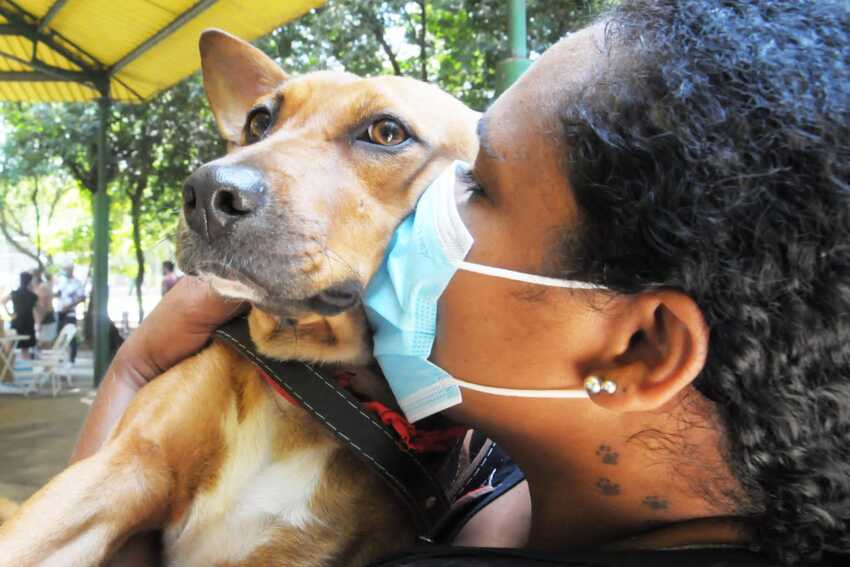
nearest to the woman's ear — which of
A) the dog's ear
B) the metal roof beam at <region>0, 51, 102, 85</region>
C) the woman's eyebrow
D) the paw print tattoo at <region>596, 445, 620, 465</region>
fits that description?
the paw print tattoo at <region>596, 445, 620, 465</region>

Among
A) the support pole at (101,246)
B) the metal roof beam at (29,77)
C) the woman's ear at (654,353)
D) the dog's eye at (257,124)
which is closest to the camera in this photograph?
the woman's ear at (654,353)

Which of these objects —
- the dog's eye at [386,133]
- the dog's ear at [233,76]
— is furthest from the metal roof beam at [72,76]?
Result: the dog's eye at [386,133]

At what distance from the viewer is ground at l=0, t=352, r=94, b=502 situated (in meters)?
6.76

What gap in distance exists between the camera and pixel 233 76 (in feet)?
9.28

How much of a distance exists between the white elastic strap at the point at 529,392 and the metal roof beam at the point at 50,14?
7.21 m

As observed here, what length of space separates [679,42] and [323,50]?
1049cm

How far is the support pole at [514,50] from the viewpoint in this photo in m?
3.15

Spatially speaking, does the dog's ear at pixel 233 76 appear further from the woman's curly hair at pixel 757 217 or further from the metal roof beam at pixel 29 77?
the metal roof beam at pixel 29 77

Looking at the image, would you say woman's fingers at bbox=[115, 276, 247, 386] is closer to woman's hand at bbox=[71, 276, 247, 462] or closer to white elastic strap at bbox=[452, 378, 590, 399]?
woman's hand at bbox=[71, 276, 247, 462]

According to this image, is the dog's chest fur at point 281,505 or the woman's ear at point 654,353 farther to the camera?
the dog's chest fur at point 281,505

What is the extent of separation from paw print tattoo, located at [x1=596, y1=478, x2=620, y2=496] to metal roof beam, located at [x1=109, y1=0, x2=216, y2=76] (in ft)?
18.8

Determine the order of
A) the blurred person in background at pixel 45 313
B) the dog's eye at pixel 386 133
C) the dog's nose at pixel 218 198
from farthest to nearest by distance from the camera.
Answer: the blurred person in background at pixel 45 313
the dog's eye at pixel 386 133
the dog's nose at pixel 218 198

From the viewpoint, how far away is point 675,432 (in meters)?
1.27

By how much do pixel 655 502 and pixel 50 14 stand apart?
8133mm
